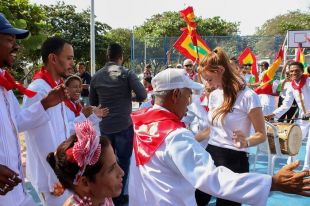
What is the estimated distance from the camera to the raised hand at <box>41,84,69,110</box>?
104 inches

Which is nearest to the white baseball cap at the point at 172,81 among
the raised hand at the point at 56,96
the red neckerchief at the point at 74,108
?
the raised hand at the point at 56,96

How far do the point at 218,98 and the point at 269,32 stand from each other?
5822cm

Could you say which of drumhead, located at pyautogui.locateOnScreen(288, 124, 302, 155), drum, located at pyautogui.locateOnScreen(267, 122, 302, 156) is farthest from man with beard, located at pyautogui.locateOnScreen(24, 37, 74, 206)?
drumhead, located at pyautogui.locateOnScreen(288, 124, 302, 155)

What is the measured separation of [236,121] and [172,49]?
1603cm

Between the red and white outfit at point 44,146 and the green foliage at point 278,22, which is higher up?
the green foliage at point 278,22

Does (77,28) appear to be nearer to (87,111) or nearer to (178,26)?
(178,26)

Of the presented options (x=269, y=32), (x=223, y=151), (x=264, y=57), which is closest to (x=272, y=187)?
(x=223, y=151)

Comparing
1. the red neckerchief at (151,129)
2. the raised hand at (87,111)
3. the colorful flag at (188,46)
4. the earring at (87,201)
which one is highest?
the colorful flag at (188,46)

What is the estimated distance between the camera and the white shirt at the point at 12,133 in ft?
7.80

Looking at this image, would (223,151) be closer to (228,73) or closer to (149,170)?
(228,73)

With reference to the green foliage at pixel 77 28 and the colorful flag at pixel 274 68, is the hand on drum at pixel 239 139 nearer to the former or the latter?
the colorful flag at pixel 274 68

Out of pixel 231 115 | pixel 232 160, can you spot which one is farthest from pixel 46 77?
pixel 232 160

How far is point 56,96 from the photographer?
2.65m

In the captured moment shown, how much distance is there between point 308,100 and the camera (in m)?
7.24
